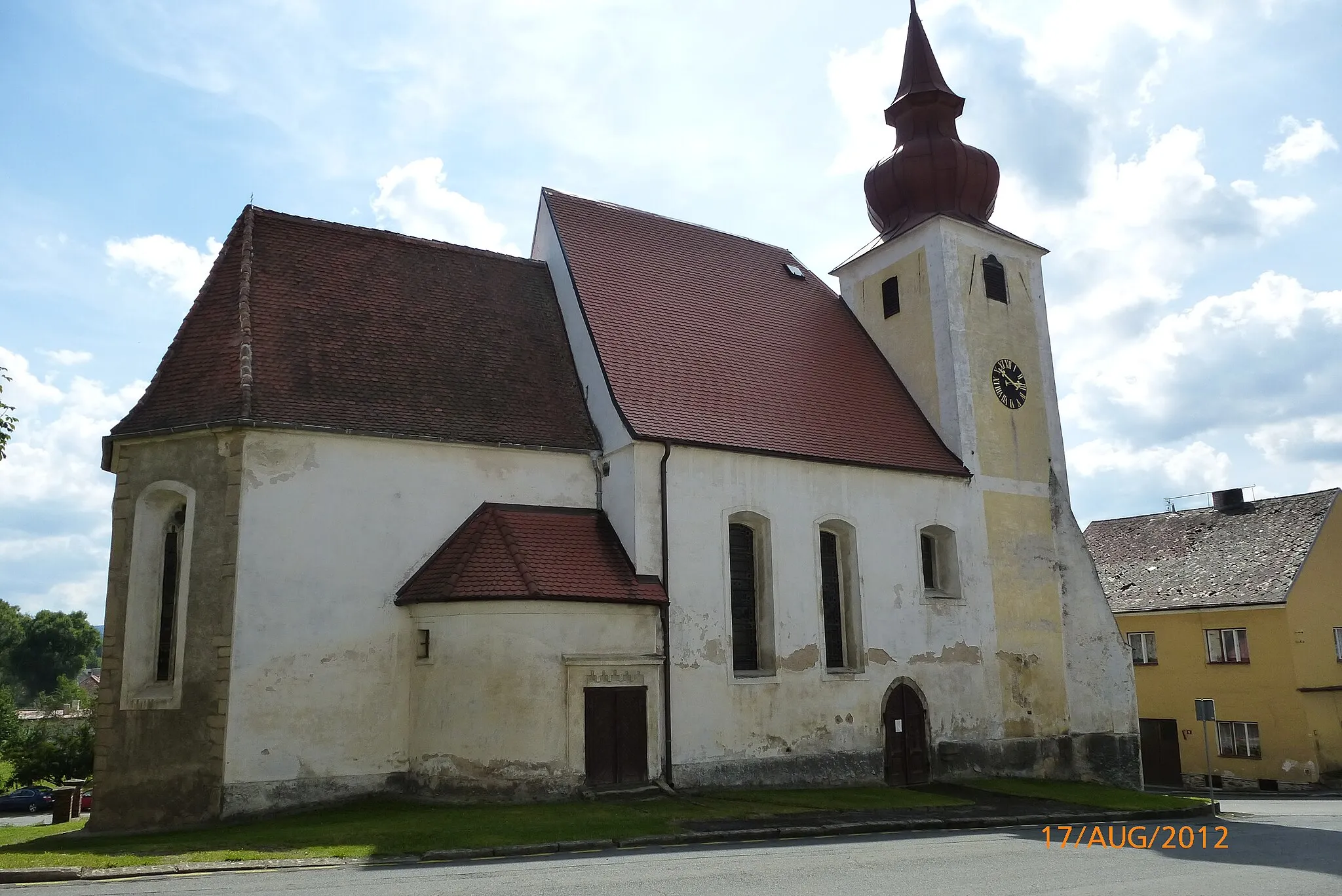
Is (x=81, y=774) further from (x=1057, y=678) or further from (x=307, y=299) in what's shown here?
(x=1057, y=678)

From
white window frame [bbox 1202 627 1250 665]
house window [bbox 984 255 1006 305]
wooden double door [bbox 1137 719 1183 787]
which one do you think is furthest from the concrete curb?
wooden double door [bbox 1137 719 1183 787]

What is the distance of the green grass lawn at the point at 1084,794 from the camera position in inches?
706

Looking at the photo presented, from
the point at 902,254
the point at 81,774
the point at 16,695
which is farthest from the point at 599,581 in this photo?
the point at 16,695

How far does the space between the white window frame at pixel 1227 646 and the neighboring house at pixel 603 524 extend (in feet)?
32.3

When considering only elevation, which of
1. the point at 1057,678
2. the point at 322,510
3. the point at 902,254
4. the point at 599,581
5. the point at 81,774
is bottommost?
the point at 81,774

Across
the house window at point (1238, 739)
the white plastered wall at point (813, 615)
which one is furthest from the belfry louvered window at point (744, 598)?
the house window at point (1238, 739)

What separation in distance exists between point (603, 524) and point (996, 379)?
10.9 metres

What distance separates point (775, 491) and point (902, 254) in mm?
8523

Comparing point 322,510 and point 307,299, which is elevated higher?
point 307,299

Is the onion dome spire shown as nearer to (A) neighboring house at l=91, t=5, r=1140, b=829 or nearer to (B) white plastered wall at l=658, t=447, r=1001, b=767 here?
(A) neighboring house at l=91, t=5, r=1140, b=829

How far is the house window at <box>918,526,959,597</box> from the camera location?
20.9 m

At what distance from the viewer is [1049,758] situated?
21.0 m

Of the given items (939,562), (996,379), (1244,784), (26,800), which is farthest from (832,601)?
(26,800)

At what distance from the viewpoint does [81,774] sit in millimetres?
35938
